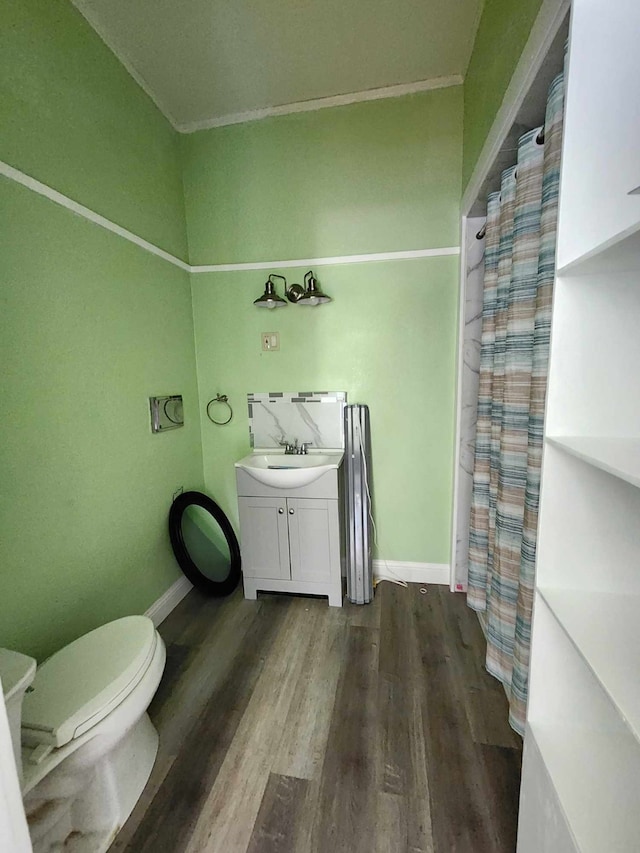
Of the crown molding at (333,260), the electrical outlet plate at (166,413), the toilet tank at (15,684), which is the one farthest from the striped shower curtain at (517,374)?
the electrical outlet plate at (166,413)

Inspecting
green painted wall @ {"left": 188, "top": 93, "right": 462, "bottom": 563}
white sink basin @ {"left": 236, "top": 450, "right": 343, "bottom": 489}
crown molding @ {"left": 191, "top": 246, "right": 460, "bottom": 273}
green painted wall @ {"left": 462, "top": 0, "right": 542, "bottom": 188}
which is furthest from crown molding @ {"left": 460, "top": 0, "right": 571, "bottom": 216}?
white sink basin @ {"left": 236, "top": 450, "right": 343, "bottom": 489}

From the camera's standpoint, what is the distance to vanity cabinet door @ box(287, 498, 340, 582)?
6.04ft

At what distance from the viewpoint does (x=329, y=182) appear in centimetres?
194

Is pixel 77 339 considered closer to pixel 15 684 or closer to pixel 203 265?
pixel 203 265

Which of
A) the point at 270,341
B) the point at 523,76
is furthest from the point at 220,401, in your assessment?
the point at 523,76

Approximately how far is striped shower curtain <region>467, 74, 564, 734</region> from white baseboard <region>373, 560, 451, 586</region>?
76 centimetres

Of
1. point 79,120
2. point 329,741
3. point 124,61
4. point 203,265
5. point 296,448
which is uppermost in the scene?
point 124,61

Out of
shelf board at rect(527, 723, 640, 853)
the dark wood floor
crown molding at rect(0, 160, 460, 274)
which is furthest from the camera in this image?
crown molding at rect(0, 160, 460, 274)

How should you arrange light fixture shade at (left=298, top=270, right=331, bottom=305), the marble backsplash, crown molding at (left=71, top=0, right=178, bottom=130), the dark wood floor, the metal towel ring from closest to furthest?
the dark wood floor → crown molding at (left=71, top=0, right=178, bottom=130) → light fixture shade at (left=298, top=270, right=331, bottom=305) → the marble backsplash → the metal towel ring

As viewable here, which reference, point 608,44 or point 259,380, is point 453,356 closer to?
point 259,380

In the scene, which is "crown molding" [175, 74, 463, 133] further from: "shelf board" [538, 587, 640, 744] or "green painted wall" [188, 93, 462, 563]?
"shelf board" [538, 587, 640, 744]

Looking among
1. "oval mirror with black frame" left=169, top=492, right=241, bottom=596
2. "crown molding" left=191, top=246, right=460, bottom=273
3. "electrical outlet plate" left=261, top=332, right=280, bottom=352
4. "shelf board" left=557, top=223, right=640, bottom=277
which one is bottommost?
"oval mirror with black frame" left=169, top=492, right=241, bottom=596

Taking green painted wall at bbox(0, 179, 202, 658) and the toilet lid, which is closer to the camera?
the toilet lid

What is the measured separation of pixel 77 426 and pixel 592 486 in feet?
5.68
